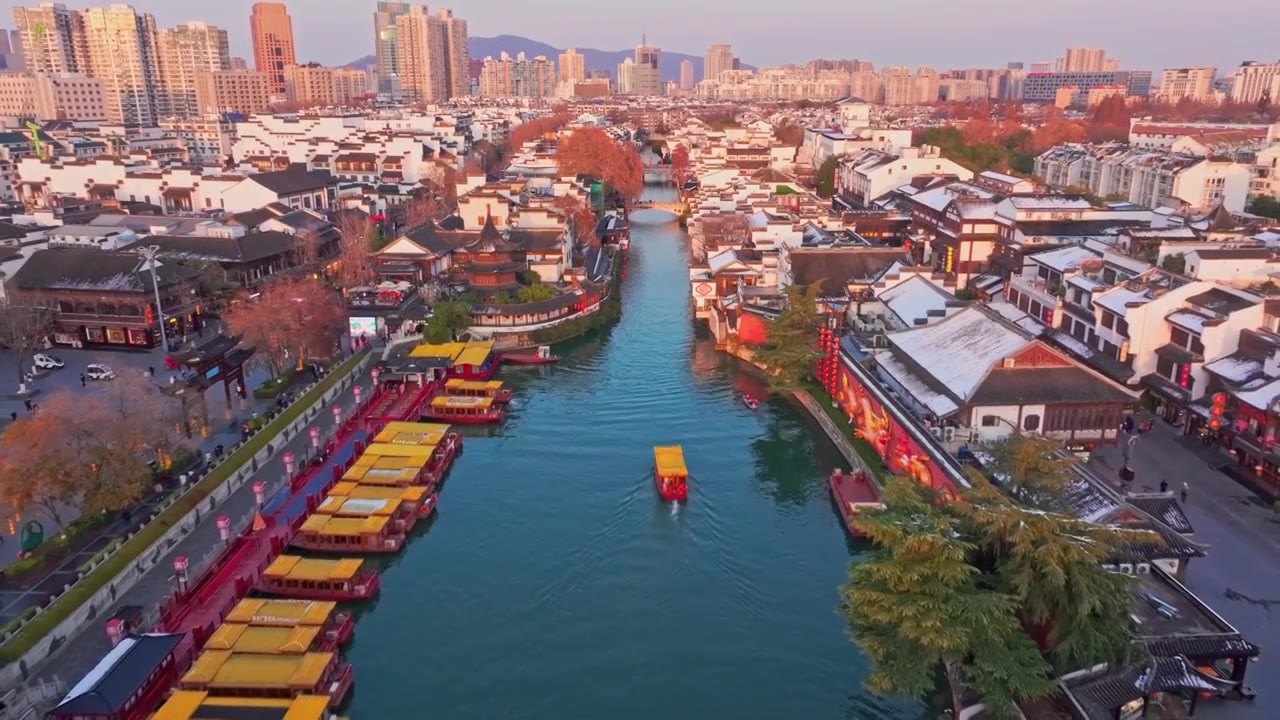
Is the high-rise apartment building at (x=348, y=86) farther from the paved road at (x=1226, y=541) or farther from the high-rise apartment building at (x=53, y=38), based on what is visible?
the paved road at (x=1226, y=541)

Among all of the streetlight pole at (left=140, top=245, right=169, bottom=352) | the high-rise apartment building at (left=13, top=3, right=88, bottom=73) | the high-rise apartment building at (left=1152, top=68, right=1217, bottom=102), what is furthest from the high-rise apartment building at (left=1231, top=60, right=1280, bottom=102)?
the high-rise apartment building at (left=13, top=3, right=88, bottom=73)

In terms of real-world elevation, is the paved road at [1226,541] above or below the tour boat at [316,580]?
above

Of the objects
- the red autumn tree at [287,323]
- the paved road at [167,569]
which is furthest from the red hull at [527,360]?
the paved road at [167,569]

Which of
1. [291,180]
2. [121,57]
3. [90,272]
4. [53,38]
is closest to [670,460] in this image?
[90,272]

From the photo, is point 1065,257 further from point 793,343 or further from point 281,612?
point 281,612

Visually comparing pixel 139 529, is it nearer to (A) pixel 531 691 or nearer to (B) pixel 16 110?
(A) pixel 531 691

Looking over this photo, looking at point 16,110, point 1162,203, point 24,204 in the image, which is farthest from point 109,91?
point 1162,203
